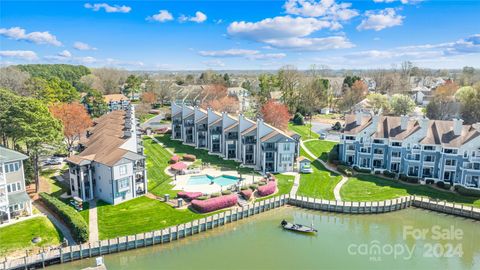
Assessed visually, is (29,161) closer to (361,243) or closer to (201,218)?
(201,218)

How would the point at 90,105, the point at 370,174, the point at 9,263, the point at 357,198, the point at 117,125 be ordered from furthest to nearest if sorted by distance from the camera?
the point at 90,105 → the point at 117,125 → the point at 370,174 → the point at 357,198 → the point at 9,263

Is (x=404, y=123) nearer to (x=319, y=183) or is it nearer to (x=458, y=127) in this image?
(x=458, y=127)

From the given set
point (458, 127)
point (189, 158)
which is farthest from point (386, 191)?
point (189, 158)

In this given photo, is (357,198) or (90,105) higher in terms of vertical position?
(90,105)

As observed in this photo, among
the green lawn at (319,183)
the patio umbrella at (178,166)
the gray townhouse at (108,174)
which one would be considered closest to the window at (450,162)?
the green lawn at (319,183)

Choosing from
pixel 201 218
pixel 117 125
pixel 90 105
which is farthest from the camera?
pixel 90 105

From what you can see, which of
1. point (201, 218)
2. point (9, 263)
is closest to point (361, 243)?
point (201, 218)

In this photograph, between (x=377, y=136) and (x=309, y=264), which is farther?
(x=377, y=136)
